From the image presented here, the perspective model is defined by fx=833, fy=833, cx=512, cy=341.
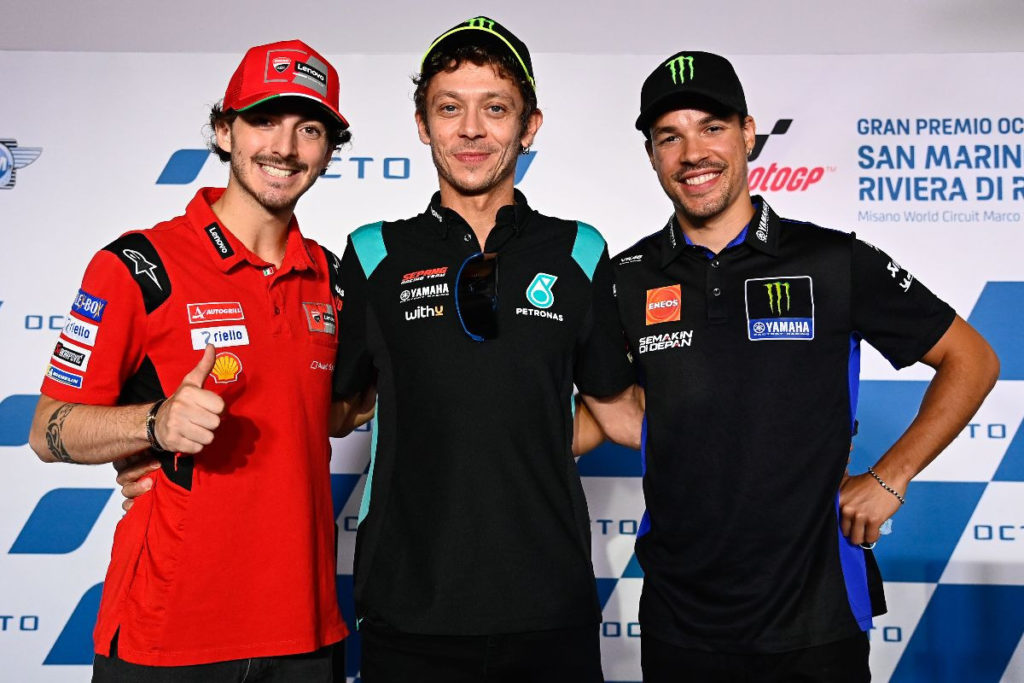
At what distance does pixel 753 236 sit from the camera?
1.46 meters

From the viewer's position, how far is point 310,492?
1345 millimetres

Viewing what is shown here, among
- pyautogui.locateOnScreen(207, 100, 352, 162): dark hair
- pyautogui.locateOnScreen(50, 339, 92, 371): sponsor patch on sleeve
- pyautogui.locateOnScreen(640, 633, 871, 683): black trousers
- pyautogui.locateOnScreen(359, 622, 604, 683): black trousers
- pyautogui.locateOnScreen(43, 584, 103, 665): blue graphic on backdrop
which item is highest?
pyautogui.locateOnScreen(207, 100, 352, 162): dark hair

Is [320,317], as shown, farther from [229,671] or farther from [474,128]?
[229,671]

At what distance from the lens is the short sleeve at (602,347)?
54.1 inches

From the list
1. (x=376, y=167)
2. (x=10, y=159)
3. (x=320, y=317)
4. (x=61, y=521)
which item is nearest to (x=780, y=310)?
(x=320, y=317)

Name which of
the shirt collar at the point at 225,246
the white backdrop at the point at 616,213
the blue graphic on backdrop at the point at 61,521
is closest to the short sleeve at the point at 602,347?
the shirt collar at the point at 225,246

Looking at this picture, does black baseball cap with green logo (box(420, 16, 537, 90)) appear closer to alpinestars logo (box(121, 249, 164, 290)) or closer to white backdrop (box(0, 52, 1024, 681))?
alpinestars logo (box(121, 249, 164, 290))

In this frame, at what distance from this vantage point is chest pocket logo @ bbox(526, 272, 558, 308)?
4.25ft

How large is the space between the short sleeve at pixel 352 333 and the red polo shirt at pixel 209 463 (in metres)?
0.05

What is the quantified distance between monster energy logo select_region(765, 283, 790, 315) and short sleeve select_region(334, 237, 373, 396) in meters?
0.67

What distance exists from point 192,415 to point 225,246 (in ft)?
1.15

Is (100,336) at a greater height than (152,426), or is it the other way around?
(100,336)

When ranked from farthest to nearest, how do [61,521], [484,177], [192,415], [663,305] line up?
[61,521] < [663,305] < [484,177] < [192,415]

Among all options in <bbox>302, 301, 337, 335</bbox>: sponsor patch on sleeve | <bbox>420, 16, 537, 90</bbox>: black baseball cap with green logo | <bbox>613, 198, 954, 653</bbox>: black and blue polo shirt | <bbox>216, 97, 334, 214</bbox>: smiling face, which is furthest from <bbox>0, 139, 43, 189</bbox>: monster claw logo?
<bbox>613, 198, 954, 653</bbox>: black and blue polo shirt
